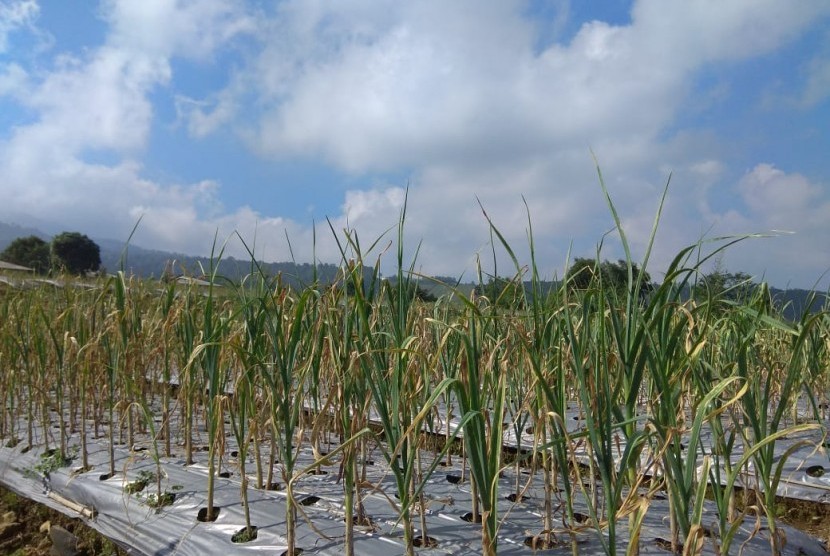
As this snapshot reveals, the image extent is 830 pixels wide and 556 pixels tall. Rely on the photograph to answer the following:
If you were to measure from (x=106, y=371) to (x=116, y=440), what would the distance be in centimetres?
57

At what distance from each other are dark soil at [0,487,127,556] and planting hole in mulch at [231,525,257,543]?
641 millimetres

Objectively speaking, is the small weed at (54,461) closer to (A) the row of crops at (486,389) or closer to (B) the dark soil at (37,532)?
(A) the row of crops at (486,389)

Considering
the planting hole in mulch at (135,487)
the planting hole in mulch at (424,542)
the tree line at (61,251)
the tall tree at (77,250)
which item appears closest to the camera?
the planting hole in mulch at (424,542)

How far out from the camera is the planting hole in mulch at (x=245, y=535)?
1889 mm

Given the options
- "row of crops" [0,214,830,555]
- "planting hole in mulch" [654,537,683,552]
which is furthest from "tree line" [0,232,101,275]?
"planting hole in mulch" [654,537,683,552]

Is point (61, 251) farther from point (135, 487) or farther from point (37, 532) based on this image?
point (135, 487)

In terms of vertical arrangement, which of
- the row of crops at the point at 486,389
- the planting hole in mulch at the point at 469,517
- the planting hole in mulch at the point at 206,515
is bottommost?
the planting hole in mulch at the point at 206,515

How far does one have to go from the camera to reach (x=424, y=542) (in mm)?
1693

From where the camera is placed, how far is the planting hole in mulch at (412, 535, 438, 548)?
169cm

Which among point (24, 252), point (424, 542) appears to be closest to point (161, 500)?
point (424, 542)

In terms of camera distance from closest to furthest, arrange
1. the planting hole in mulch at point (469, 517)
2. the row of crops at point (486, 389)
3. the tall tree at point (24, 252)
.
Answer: the row of crops at point (486, 389), the planting hole in mulch at point (469, 517), the tall tree at point (24, 252)

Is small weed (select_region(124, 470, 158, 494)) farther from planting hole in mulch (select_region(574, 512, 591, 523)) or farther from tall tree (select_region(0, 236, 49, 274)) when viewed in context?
tall tree (select_region(0, 236, 49, 274))

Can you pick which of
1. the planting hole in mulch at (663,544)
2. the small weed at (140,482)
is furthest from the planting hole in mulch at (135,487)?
the planting hole in mulch at (663,544)

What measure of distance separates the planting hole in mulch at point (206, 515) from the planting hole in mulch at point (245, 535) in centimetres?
16
